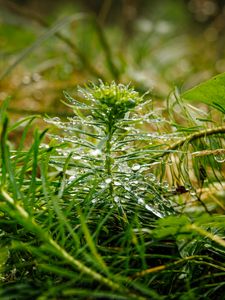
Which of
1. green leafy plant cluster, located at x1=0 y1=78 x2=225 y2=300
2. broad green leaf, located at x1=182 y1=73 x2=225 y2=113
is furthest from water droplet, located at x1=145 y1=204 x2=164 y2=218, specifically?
broad green leaf, located at x1=182 y1=73 x2=225 y2=113

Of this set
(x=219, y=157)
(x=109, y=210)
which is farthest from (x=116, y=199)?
(x=219, y=157)

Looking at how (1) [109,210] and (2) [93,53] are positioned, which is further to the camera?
(2) [93,53]

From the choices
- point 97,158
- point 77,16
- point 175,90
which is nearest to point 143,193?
point 97,158

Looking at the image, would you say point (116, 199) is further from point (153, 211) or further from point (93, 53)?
point (93, 53)

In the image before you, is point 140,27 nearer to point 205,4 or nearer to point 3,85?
point 205,4

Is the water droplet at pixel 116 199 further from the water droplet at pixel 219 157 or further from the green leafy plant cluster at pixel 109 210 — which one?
the water droplet at pixel 219 157

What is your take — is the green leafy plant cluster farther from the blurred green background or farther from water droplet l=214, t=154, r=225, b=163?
the blurred green background
